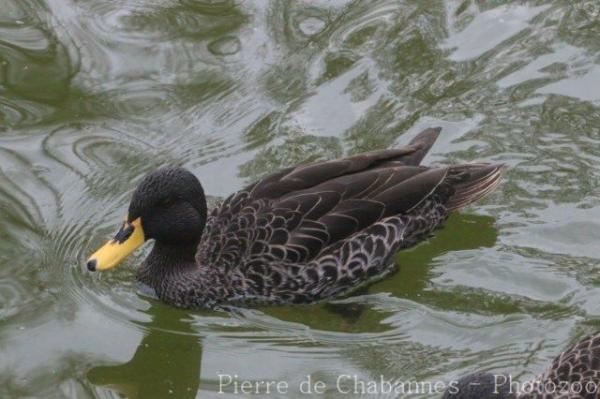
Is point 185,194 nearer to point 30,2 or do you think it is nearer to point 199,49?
point 199,49

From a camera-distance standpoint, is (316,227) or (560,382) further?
(316,227)

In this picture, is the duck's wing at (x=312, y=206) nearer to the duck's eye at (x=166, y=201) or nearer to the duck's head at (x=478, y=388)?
the duck's eye at (x=166, y=201)

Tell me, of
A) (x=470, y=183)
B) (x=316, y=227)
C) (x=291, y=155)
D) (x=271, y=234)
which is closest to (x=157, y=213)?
(x=271, y=234)

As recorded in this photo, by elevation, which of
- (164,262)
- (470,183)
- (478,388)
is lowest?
(478,388)

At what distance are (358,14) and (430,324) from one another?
425cm

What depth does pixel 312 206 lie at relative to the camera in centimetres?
1074

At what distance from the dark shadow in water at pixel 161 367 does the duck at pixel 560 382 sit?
6.76 feet

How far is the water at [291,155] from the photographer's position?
10.2 m

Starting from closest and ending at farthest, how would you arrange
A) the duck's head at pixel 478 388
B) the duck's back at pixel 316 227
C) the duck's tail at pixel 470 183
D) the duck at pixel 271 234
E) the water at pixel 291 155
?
the duck's head at pixel 478 388
the water at pixel 291 155
the duck at pixel 271 234
the duck's back at pixel 316 227
the duck's tail at pixel 470 183

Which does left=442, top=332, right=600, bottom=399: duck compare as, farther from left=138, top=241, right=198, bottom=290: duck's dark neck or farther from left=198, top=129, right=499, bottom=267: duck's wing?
left=138, top=241, right=198, bottom=290: duck's dark neck

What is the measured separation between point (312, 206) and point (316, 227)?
0.52ft

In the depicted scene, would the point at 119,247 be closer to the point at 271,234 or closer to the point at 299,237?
the point at 271,234

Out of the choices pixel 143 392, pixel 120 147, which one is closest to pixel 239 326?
pixel 143 392

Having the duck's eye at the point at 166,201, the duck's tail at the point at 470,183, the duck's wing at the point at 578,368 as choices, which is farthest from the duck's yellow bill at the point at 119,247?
the duck's wing at the point at 578,368
